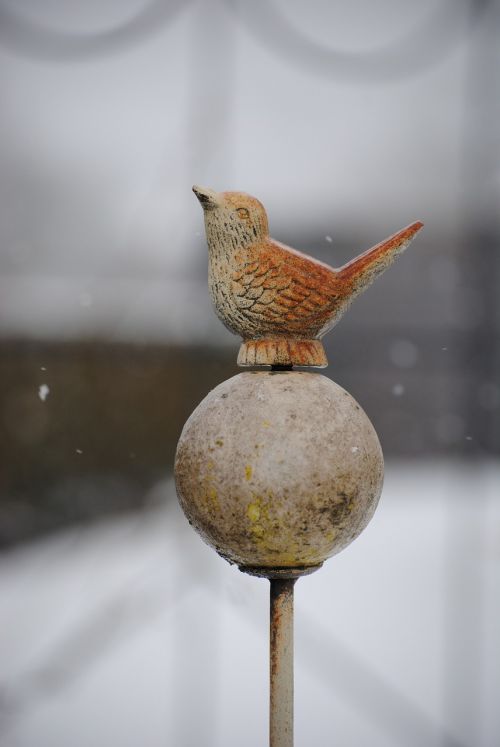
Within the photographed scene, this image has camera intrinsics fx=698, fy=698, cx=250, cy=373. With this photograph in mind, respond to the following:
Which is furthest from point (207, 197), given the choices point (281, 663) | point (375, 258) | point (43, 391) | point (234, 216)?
point (43, 391)

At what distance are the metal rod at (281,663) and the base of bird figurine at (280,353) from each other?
6.3 inches

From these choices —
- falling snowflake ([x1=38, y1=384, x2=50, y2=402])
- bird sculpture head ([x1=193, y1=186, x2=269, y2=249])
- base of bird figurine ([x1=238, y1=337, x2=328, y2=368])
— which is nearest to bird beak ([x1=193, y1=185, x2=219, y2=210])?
bird sculpture head ([x1=193, y1=186, x2=269, y2=249])

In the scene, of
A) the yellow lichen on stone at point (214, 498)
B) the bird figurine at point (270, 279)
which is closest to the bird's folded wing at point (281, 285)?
the bird figurine at point (270, 279)

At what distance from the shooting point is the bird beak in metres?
0.48

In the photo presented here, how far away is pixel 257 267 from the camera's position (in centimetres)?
49

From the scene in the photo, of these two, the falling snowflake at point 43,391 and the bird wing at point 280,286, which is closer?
the bird wing at point 280,286

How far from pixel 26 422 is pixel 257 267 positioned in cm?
106

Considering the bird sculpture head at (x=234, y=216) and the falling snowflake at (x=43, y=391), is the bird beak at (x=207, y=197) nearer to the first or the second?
the bird sculpture head at (x=234, y=216)

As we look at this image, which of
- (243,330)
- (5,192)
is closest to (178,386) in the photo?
(5,192)

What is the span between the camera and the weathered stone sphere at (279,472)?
44 cm

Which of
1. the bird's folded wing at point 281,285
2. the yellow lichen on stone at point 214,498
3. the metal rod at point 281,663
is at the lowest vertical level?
the metal rod at point 281,663

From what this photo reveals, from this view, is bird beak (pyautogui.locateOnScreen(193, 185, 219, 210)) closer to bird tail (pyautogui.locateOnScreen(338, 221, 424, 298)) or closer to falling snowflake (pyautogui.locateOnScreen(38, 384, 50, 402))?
bird tail (pyautogui.locateOnScreen(338, 221, 424, 298))

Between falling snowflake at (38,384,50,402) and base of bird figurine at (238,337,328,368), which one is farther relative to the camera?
falling snowflake at (38,384,50,402)

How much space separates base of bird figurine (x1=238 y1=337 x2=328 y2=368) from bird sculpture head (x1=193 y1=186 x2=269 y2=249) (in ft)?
0.24
